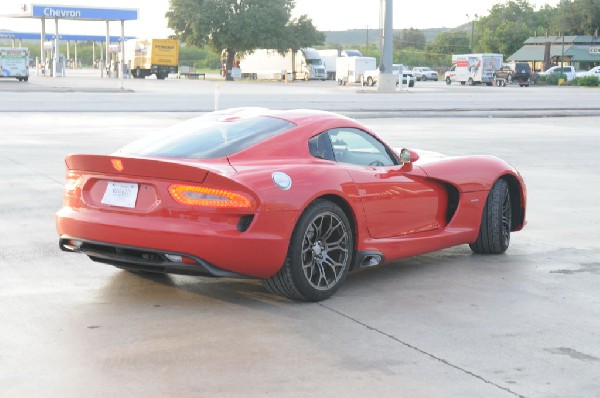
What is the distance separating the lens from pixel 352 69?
2906 inches

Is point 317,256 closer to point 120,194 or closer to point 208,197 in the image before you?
point 208,197

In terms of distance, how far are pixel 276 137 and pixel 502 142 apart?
14306 mm

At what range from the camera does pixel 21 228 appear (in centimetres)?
927

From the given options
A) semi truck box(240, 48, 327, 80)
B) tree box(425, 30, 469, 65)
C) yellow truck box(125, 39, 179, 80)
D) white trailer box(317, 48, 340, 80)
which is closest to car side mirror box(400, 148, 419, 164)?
yellow truck box(125, 39, 179, 80)

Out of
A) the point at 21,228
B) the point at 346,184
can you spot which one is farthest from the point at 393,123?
the point at 346,184

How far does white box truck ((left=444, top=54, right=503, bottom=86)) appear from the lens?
258ft

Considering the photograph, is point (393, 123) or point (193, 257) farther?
point (393, 123)

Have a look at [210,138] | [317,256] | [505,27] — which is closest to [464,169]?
[317,256]

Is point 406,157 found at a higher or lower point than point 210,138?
lower

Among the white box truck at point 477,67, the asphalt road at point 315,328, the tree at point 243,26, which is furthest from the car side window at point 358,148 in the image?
the tree at point 243,26

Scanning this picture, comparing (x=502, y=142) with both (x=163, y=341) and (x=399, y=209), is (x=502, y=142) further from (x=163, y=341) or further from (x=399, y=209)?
(x=163, y=341)

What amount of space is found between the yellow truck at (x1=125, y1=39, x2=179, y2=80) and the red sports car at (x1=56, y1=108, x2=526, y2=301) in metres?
74.9

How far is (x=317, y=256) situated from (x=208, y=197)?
3.03 ft

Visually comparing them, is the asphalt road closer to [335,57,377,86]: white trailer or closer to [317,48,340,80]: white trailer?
[335,57,377,86]: white trailer
